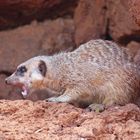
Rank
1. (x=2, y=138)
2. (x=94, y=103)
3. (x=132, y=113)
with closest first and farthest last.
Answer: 1. (x=2, y=138)
2. (x=132, y=113)
3. (x=94, y=103)

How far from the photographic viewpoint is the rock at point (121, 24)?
5.51 m

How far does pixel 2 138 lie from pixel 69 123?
0.46m

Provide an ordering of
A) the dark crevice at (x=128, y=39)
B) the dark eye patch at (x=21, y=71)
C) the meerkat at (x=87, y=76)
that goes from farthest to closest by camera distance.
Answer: the dark crevice at (x=128, y=39), the dark eye patch at (x=21, y=71), the meerkat at (x=87, y=76)

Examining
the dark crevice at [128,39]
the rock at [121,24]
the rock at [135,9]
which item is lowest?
the dark crevice at [128,39]

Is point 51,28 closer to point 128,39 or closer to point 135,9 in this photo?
point 128,39

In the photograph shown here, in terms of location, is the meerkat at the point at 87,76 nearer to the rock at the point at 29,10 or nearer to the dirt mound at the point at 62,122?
the dirt mound at the point at 62,122

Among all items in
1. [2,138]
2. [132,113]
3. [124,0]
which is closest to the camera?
[2,138]

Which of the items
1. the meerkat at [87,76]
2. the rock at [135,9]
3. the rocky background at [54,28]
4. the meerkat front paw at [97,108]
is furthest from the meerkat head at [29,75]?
the rock at [135,9]

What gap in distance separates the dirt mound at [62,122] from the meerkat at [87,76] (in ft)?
2.19

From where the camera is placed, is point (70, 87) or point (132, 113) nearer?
point (132, 113)

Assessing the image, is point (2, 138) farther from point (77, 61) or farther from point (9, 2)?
point (9, 2)

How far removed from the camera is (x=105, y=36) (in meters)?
5.80

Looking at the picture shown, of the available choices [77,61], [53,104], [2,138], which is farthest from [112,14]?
[2,138]

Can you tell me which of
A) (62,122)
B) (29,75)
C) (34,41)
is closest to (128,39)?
(34,41)
